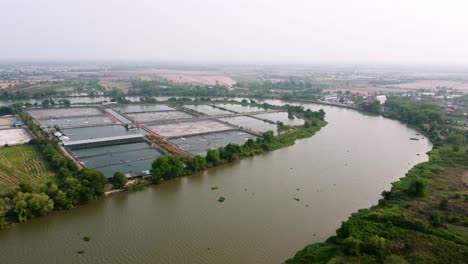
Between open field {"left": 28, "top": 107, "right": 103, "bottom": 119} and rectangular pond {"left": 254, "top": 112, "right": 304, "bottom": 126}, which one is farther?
open field {"left": 28, "top": 107, "right": 103, "bottom": 119}

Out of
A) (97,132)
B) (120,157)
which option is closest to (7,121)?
(97,132)

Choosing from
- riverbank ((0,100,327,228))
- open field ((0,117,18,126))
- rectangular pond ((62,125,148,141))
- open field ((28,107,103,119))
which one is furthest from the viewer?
open field ((28,107,103,119))

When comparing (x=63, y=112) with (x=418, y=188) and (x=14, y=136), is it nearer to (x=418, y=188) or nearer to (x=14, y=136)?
(x=14, y=136)

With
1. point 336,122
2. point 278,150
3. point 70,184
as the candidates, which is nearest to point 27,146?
point 70,184

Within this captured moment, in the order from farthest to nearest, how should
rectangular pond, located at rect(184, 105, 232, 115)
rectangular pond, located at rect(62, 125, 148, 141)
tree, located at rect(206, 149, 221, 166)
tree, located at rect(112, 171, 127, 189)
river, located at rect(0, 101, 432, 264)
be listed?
1. rectangular pond, located at rect(184, 105, 232, 115)
2. rectangular pond, located at rect(62, 125, 148, 141)
3. tree, located at rect(206, 149, 221, 166)
4. tree, located at rect(112, 171, 127, 189)
5. river, located at rect(0, 101, 432, 264)

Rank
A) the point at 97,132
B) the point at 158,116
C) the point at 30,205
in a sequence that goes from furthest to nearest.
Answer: the point at 158,116 < the point at 97,132 < the point at 30,205

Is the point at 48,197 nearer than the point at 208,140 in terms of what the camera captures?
Yes

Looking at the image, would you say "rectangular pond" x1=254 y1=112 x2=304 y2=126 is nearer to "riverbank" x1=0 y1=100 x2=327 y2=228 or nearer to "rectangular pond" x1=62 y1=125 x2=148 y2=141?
"riverbank" x1=0 y1=100 x2=327 y2=228

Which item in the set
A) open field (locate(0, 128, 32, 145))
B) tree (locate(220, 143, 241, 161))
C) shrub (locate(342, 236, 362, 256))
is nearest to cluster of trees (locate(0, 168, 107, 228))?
tree (locate(220, 143, 241, 161))
